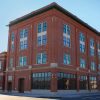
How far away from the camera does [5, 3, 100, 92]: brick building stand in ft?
137

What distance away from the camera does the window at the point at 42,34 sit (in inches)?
1718

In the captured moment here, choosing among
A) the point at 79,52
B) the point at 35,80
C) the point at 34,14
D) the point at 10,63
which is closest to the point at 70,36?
the point at 79,52

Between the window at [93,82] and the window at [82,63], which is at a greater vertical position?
the window at [82,63]

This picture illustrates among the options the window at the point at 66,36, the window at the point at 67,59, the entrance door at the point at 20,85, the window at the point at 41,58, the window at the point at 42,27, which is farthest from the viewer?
the entrance door at the point at 20,85

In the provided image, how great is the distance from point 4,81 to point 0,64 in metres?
5.06

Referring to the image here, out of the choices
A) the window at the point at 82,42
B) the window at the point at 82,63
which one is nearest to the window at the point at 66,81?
the window at the point at 82,63

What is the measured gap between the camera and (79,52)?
5103cm

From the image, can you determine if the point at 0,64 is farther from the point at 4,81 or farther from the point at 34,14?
the point at 34,14

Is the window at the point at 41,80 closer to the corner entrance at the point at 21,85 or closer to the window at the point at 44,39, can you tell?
the corner entrance at the point at 21,85

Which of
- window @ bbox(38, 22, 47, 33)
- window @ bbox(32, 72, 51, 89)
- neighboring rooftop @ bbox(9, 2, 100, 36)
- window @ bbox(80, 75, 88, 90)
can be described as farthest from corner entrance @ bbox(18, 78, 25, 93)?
neighboring rooftop @ bbox(9, 2, 100, 36)

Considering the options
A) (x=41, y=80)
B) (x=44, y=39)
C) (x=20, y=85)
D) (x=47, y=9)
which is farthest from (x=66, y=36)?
(x=20, y=85)

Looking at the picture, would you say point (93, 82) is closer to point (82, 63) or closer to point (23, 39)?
point (82, 63)

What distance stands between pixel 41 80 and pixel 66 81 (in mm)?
5232

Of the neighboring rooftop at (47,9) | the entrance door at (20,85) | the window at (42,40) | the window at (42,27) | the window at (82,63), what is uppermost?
the neighboring rooftop at (47,9)
